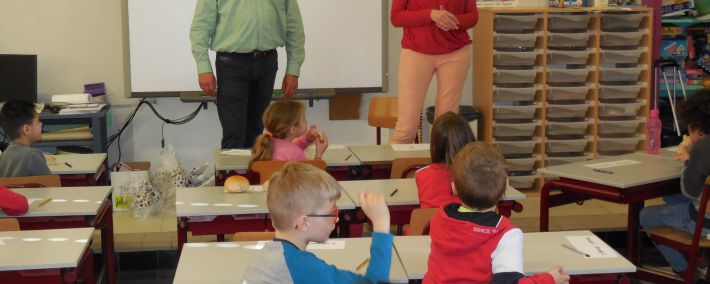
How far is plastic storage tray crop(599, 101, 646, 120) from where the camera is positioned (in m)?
6.85

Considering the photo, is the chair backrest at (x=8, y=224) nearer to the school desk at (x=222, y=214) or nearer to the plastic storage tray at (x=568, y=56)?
the school desk at (x=222, y=214)

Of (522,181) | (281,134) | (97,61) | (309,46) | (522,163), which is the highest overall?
(309,46)

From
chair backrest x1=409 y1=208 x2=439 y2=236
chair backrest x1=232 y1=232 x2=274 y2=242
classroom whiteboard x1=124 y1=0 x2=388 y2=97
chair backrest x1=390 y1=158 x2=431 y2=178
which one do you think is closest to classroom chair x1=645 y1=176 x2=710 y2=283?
chair backrest x1=390 y1=158 x2=431 y2=178

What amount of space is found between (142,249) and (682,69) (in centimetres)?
462

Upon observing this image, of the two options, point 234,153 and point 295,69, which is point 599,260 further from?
point 295,69

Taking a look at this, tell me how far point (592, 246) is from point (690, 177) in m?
1.35

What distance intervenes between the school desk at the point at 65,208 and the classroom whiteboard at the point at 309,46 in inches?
106

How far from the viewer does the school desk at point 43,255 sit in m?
2.78

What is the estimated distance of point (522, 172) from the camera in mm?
6859

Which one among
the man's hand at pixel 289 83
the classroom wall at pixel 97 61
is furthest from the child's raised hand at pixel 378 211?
the classroom wall at pixel 97 61

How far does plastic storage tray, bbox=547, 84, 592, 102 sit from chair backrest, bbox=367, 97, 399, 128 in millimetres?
1265

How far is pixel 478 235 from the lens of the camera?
2.52 m

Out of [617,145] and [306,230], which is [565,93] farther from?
[306,230]

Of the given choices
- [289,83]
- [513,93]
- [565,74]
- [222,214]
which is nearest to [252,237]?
[222,214]
